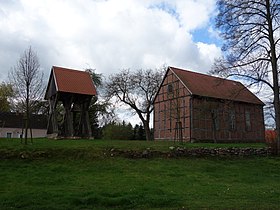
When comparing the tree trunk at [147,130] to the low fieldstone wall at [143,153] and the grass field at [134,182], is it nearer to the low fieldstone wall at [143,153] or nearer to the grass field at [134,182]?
the low fieldstone wall at [143,153]

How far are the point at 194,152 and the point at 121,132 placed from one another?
2670 cm

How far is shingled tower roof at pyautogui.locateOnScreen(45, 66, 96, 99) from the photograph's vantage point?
2635cm

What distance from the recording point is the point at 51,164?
1587cm

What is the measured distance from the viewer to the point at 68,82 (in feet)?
88.5

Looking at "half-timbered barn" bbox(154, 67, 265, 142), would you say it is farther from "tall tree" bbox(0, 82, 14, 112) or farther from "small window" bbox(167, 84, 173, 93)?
"tall tree" bbox(0, 82, 14, 112)

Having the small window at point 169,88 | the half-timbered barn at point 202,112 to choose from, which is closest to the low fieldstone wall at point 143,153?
the half-timbered barn at point 202,112

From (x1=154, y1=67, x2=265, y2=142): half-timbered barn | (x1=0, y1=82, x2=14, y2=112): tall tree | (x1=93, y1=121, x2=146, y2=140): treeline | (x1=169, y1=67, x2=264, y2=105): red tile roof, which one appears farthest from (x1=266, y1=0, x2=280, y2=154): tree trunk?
(x1=0, y1=82, x2=14, y2=112): tall tree

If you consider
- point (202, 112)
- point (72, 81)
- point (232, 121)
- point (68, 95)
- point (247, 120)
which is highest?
point (72, 81)

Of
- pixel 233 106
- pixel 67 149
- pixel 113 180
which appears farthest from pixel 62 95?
pixel 233 106

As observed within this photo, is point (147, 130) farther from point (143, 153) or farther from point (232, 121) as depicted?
point (143, 153)

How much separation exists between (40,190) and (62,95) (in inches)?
670

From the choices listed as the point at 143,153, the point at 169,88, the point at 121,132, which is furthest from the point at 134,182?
the point at 121,132

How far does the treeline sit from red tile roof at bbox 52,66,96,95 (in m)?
18.3

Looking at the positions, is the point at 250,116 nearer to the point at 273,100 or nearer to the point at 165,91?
the point at 165,91
